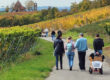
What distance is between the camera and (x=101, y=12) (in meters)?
74.8

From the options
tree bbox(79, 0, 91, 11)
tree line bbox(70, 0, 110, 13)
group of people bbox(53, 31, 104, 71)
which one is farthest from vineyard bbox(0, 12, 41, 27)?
group of people bbox(53, 31, 104, 71)

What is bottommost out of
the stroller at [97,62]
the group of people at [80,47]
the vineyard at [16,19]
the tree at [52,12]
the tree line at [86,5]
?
the stroller at [97,62]

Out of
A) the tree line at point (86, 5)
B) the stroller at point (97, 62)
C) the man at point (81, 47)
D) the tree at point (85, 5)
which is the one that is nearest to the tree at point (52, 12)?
the tree line at point (86, 5)

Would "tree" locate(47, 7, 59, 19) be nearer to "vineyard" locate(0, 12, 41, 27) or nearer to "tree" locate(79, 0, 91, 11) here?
"vineyard" locate(0, 12, 41, 27)

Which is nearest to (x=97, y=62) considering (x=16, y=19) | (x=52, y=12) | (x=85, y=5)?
(x=16, y=19)

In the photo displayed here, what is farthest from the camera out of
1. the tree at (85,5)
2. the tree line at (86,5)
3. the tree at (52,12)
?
the tree at (85,5)

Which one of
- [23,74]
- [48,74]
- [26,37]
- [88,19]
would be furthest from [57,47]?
[88,19]

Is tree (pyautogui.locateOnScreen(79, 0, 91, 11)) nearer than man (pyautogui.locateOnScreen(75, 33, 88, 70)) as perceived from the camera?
No

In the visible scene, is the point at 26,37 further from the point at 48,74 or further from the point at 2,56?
the point at 48,74

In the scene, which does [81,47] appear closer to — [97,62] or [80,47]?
[80,47]

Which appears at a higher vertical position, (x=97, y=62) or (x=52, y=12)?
(x=52, y=12)

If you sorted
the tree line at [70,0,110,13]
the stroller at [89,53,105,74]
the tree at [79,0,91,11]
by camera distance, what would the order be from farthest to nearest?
the tree at [79,0,91,11] → the tree line at [70,0,110,13] → the stroller at [89,53,105,74]

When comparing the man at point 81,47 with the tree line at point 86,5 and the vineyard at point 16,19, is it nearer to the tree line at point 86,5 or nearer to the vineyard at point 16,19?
the vineyard at point 16,19

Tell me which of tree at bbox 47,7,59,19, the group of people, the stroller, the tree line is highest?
the tree line
